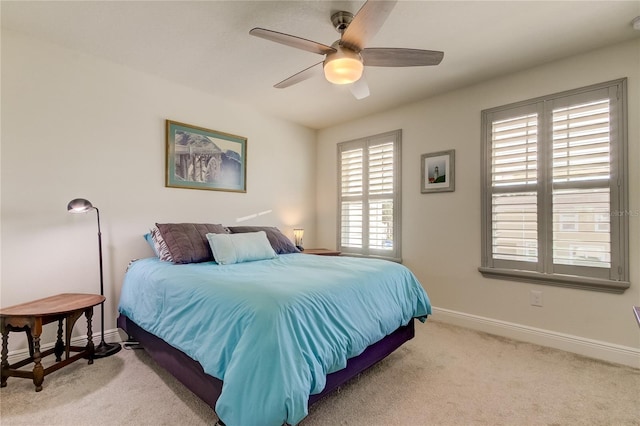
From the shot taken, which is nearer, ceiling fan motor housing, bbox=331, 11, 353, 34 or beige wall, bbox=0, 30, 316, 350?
ceiling fan motor housing, bbox=331, 11, 353, 34

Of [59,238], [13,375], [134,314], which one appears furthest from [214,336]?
[59,238]

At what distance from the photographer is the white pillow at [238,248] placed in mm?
2553

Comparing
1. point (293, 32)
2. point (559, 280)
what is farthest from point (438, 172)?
point (293, 32)

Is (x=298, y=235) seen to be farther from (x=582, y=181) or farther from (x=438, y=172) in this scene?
(x=582, y=181)

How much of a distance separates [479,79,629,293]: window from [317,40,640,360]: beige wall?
0.26 feet

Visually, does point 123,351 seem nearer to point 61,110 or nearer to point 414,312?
point 61,110

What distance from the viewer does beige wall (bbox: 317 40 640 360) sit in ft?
7.67

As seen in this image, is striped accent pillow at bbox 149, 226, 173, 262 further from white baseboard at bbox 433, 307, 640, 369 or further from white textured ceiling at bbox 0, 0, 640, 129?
white baseboard at bbox 433, 307, 640, 369

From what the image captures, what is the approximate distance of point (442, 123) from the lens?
3.34 metres

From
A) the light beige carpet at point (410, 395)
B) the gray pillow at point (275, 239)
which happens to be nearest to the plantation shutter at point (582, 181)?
the light beige carpet at point (410, 395)

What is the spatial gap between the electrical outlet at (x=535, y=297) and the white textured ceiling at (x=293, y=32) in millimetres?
2048

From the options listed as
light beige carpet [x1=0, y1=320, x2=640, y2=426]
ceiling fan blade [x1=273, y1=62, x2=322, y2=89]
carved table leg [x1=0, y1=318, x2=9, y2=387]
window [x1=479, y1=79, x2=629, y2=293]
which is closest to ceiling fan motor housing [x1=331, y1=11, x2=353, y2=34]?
ceiling fan blade [x1=273, y1=62, x2=322, y2=89]

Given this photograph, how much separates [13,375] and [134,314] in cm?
71

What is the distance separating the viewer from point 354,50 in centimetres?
185
